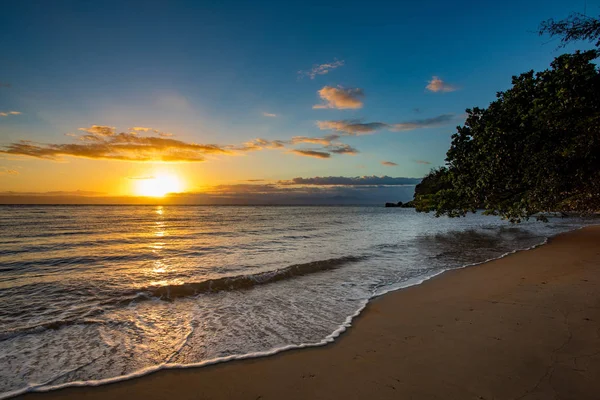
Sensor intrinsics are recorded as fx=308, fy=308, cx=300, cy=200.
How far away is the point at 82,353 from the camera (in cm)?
545

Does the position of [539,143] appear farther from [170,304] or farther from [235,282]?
[170,304]

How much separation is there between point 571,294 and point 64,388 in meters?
11.2

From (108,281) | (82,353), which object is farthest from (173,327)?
(108,281)

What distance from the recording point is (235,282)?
1090cm

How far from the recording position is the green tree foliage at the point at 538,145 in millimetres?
10703

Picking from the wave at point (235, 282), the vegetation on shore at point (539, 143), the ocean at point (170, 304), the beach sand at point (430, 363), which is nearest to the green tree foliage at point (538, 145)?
the vegetation on shore at point (539, 143)

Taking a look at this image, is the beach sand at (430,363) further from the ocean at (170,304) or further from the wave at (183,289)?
the wave at (183,289)

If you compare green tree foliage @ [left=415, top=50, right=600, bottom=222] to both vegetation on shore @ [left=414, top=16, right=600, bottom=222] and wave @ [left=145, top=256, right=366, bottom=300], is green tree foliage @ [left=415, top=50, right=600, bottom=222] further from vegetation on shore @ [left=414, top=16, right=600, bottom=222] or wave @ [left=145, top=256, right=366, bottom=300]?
wave @ [left=145, top=256, right=366, bottom=300]

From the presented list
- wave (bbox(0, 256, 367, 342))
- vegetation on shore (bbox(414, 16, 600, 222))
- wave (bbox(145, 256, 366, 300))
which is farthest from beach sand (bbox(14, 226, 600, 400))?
vegetation on shore (bbox(414, 16, 600, 222))

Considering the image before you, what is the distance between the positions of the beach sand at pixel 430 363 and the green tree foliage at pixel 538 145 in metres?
6.69

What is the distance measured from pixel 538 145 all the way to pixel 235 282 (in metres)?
13.4

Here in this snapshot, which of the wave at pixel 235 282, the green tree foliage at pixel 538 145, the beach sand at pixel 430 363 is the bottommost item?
the wave at pixel 235 282

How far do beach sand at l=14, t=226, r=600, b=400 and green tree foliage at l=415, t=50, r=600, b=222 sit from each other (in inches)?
263

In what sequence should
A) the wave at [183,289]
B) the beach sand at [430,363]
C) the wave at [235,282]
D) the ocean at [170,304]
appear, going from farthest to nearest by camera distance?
the wave at [235,282] → the wave at [183,289] → the ocean at [170,304] → the beach sand at [430,363]
